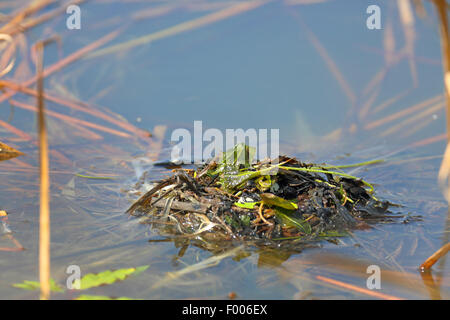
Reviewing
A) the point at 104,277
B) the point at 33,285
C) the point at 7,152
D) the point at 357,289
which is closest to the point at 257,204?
the point at 357,289

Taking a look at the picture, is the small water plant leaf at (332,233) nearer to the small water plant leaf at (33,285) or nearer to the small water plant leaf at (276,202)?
the small water plant leaf at (276,202)

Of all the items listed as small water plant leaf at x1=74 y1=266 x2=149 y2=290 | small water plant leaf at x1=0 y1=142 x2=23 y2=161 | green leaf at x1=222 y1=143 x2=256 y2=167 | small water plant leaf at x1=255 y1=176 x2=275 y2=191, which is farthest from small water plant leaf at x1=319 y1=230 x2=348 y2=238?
small water plant leaf at x1=0 y1=142 x2=23 y2=161

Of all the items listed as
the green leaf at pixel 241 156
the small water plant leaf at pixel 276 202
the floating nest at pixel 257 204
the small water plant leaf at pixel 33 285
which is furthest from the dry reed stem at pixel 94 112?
the small water plant leaf at pixel 33 285

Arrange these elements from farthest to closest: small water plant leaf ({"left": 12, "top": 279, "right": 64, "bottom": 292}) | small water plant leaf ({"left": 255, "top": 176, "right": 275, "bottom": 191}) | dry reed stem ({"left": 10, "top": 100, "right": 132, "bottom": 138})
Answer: dry reed stem ({"left": 10, "top": 100, "right": 132, "bottom": 138}) < small water plant leaf ({"left": 255, "top": 176, "right": 275, "bottom": 191}) < small water plant leaf ({"left": 12, "top": 279, "right": 64, "bottom": 292})

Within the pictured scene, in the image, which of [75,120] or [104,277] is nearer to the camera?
[104,277]

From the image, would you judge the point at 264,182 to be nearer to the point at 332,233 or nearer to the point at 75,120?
the point at 332,233

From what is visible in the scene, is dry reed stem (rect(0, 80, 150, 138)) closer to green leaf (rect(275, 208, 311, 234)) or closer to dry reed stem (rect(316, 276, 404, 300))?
green leaf (rect(275, 208, 311, 234))
